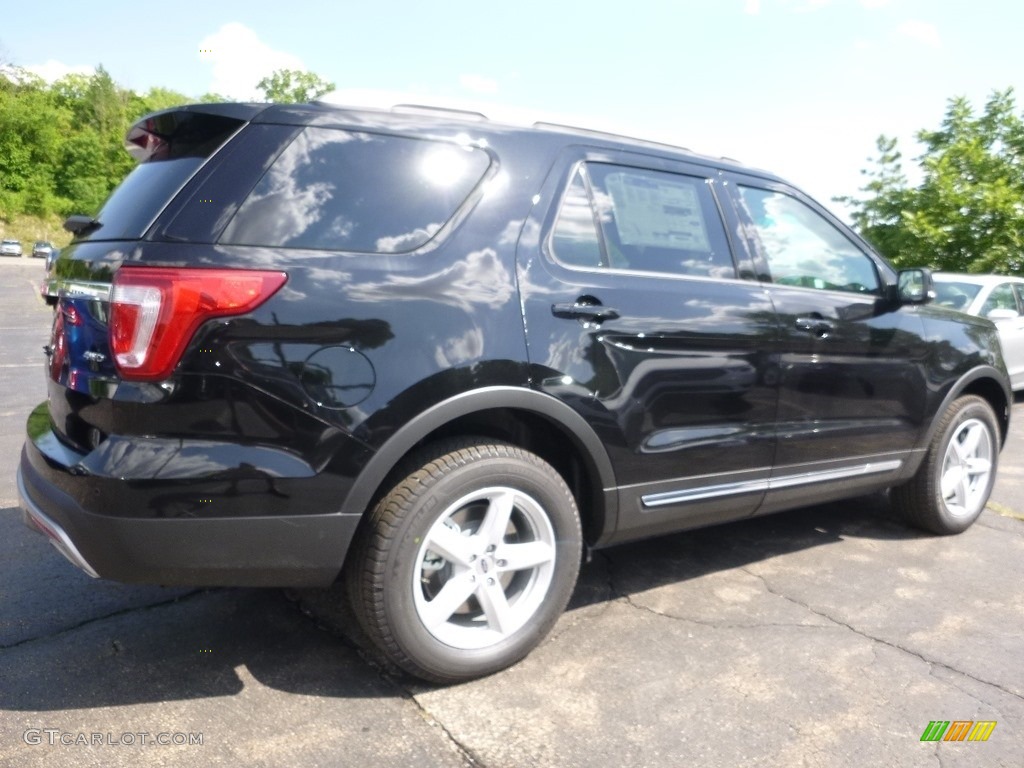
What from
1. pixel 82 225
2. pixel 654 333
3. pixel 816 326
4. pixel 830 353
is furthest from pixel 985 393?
pixel 82 225

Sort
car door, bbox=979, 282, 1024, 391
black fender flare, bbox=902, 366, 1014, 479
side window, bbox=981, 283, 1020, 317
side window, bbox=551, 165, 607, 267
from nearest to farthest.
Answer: side window, bbox=551, 165, 607, 267 → black fender flare, bbox=902, 366, 1014, 479 → side window, bbox=981, 283, 1020, 317 → car door, bbox=979, 282, 1024, 391

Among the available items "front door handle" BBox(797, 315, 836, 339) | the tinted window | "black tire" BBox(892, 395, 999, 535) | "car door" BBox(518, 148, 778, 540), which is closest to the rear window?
"black tire" BBox(892, 395, 999, 535)

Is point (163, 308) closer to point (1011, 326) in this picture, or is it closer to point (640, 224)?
point (640, 224)

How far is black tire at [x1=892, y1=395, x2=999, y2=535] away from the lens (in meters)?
4.52

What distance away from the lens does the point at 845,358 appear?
392cm

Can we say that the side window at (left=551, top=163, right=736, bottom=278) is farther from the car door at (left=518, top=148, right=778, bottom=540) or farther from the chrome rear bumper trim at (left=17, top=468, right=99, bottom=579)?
the chrome rear bumper trim at (left=17, top=468, right=99, bottom=579)

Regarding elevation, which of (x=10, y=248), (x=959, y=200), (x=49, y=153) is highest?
(x=959, y=200)

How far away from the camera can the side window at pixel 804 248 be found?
3.75m

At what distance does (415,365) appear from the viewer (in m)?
2.60

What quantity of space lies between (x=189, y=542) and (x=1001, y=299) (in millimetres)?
9637

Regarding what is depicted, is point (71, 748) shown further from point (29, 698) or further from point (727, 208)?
point (727, 208)

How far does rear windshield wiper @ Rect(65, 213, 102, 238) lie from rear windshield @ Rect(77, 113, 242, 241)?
18 mm

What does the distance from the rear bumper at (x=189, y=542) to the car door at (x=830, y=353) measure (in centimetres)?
199

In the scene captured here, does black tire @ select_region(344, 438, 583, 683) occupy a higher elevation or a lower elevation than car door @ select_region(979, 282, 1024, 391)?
lower
